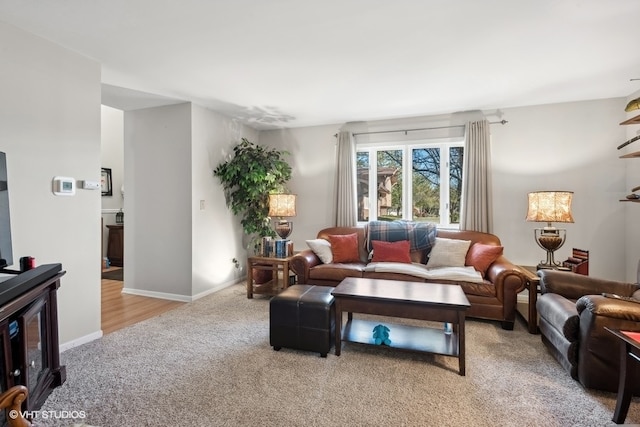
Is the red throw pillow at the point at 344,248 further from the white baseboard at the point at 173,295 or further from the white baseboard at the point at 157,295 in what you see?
the white baseboard at the point at 157,295

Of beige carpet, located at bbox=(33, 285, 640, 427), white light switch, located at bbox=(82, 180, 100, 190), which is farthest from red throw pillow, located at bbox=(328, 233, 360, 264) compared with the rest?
white light switch, located at bbox=(82, 180, 100, 190)

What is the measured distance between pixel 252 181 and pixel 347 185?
1.35 metres

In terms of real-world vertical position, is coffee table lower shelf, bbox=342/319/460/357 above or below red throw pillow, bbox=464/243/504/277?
below

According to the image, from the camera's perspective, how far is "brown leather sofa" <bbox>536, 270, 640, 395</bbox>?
6.00 ft

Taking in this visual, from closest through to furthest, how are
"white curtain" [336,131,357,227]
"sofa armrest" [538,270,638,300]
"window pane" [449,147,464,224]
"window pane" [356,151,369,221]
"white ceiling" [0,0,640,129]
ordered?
"white ceiling" [0,0,640,129] → "sofa armrest" [538,270,638,300] → "window pane" [449,147,464,224] → "white curtain" [336,131,357,227] → "window pane" [356,151,369,221]

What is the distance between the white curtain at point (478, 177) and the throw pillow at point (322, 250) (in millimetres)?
1799

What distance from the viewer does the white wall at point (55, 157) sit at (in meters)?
2.17

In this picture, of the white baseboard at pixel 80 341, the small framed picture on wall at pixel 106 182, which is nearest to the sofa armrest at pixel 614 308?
the white baseboard at pixel 80 341

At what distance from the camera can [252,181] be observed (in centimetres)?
413

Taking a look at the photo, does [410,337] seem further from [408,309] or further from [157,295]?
[157,295]

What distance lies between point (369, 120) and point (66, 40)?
3.42m

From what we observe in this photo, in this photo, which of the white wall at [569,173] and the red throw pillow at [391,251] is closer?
the white wall at [569,173]

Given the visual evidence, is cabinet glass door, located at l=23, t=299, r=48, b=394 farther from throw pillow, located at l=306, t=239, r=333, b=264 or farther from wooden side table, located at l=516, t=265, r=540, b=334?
wooden side table, located at l=516, t=265, r=540, b=334

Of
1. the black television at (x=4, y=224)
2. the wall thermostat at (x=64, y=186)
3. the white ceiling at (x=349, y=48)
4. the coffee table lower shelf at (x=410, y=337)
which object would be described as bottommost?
the coffee table lower shelf at (x=410, y=337)
